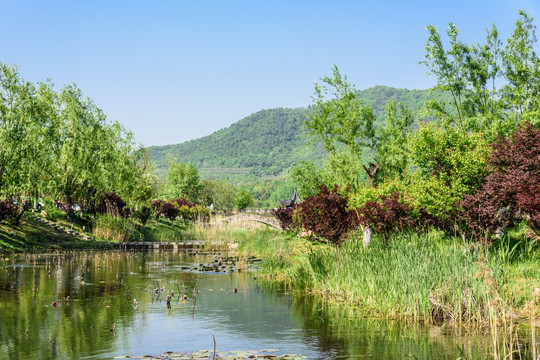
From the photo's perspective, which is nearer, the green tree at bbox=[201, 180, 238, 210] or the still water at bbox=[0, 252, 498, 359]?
the still water at bbox=[0, 252, 498, 359]

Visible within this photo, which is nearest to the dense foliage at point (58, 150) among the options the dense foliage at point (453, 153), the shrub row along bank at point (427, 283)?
the dense foliage at point (453, 153)

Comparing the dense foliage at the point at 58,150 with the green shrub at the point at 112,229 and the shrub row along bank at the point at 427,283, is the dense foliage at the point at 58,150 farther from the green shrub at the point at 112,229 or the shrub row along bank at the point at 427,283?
the shrub row along bank at the point at 427,283

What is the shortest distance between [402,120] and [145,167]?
51.7 m

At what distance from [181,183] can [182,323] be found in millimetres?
97100

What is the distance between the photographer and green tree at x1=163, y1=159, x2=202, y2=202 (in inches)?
4272

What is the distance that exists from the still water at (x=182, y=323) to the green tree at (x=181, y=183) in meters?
83.4

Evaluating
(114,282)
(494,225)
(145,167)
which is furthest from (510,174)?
(145,167)

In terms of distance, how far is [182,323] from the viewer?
1524cm

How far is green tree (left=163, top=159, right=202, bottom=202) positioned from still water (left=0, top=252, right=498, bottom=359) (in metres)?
83.4

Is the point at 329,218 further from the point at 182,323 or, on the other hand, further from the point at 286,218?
the point at 286,218

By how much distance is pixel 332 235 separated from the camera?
24.4 metres

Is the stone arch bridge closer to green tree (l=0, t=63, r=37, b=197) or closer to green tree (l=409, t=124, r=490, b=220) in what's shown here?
green tree (l=0, t=63, r=37, b=197)

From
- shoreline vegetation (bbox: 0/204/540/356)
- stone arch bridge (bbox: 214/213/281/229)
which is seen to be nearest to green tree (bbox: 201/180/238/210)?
stone arch bridge (bbox: 214/213/281/229)

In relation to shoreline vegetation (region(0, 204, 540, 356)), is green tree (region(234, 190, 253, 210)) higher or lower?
higher
